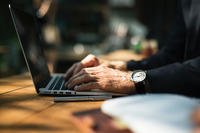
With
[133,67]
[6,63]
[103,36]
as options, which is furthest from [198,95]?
[103,36]

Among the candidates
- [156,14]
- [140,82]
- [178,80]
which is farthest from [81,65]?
[156,14]

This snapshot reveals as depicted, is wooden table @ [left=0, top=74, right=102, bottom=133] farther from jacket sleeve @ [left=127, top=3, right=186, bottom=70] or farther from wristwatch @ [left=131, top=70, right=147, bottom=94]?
jacket sleeve @ [left=127, top=3, right=186, bottom=70]

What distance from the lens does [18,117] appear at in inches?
46.8

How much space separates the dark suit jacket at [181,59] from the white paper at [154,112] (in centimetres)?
44

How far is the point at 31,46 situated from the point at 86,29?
451 inches

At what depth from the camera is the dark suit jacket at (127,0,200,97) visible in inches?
58.2

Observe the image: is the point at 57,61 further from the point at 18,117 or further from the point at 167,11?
the point at 18,117

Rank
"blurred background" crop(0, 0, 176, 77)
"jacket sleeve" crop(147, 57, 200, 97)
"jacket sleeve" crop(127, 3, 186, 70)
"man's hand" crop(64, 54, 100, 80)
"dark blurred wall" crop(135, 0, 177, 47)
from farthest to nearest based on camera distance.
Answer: "dark blurred wall" crop(135, 0, 177, 47) < "blurred background" crop(0, 0, 176, 77) < "jacket sleeve" crop(127, 3, 186, 70) < "man's hand" crop(64, 54, 100, 80) < "jacket sleeve" crop(147, 57, 200, 97)

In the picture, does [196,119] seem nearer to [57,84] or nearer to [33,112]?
[33,112]

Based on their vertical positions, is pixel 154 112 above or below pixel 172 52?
above

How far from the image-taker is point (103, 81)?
5.07 ft

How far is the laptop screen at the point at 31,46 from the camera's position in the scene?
5.19 ft

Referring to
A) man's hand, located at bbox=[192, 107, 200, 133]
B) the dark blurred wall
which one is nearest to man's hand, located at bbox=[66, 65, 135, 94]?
man's hand, located at bbox=[192, 107, 200, 133]

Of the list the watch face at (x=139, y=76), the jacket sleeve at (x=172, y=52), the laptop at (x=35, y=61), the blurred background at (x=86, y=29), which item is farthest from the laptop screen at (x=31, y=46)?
the blurred background at (x=86, y=29)
